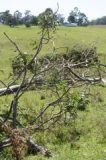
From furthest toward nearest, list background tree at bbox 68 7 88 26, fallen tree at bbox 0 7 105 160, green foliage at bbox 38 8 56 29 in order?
1. background tree at bbox 68 7 88 26
2. green foliage at bbox 38 8 56 29
3. fallen tree at bbox 0 7 105 160

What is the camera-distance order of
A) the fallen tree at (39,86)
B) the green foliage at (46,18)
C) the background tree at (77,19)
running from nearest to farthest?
the fallen tree at (39,86) < the green foliage at (46,18) < the background tree at (77,19)

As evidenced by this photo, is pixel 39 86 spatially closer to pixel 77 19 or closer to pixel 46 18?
pixel 46 18

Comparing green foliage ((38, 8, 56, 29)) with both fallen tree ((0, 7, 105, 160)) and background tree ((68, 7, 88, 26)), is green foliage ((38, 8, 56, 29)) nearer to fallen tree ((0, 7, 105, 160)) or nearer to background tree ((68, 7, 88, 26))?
fallen tree ((0, 7, 105, 160))

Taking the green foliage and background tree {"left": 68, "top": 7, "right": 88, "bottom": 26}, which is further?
background tree {"left": 68, "top": 7, "right": 88, "bottom": 26}

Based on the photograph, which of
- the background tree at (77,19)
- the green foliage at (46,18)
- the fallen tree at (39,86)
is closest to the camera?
the fallen tree at (39,86)

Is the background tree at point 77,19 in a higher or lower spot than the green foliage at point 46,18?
lower

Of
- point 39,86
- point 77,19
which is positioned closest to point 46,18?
point 39,86

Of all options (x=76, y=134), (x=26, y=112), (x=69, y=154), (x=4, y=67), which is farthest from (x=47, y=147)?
(x=4, y=67)

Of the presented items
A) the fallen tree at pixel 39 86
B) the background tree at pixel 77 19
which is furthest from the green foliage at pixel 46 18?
the background tree at pixel 77 19

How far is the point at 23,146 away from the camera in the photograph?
7.64m

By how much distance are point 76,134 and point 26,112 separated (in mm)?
1294

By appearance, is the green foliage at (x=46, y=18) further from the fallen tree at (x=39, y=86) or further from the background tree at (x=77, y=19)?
the background tree at (x=77, y=19)

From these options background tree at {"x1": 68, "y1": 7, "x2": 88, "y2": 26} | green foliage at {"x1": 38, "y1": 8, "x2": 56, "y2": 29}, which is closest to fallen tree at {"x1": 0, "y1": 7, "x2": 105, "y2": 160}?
green foliage at {"x1": 38, "y1": 8, "x2": 56, "y2": 29}

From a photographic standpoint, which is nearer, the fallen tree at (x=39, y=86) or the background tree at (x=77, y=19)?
the fallen tree at (x=39, y=86)
